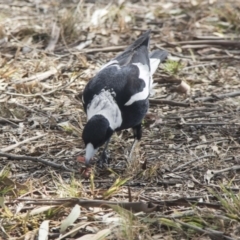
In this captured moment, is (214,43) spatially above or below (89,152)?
below

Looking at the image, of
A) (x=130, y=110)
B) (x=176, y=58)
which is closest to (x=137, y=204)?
(x=130, y=110)

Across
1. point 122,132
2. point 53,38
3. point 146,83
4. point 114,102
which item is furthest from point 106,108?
point 53,38

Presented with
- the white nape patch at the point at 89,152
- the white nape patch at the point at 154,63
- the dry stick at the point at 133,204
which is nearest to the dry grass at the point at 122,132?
the dry stick at the point at 133,204

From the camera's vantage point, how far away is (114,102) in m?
5.04

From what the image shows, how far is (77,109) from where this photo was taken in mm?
5949

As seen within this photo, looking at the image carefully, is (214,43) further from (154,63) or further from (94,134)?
(94,134)

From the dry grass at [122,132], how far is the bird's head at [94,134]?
0.62 feet

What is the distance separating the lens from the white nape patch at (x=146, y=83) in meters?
5.13

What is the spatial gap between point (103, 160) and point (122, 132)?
71cm

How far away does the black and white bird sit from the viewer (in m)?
4.75

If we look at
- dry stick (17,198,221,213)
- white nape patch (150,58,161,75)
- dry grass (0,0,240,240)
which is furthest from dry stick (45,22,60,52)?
dry stick (17,198,221,213)

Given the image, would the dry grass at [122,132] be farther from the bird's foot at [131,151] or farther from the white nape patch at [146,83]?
the white nape patch at [146,83]

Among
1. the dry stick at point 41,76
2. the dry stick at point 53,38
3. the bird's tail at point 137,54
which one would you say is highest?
the bird's tail at point 137,54

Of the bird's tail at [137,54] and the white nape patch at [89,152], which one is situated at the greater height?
the bird's tail at [137,54]
